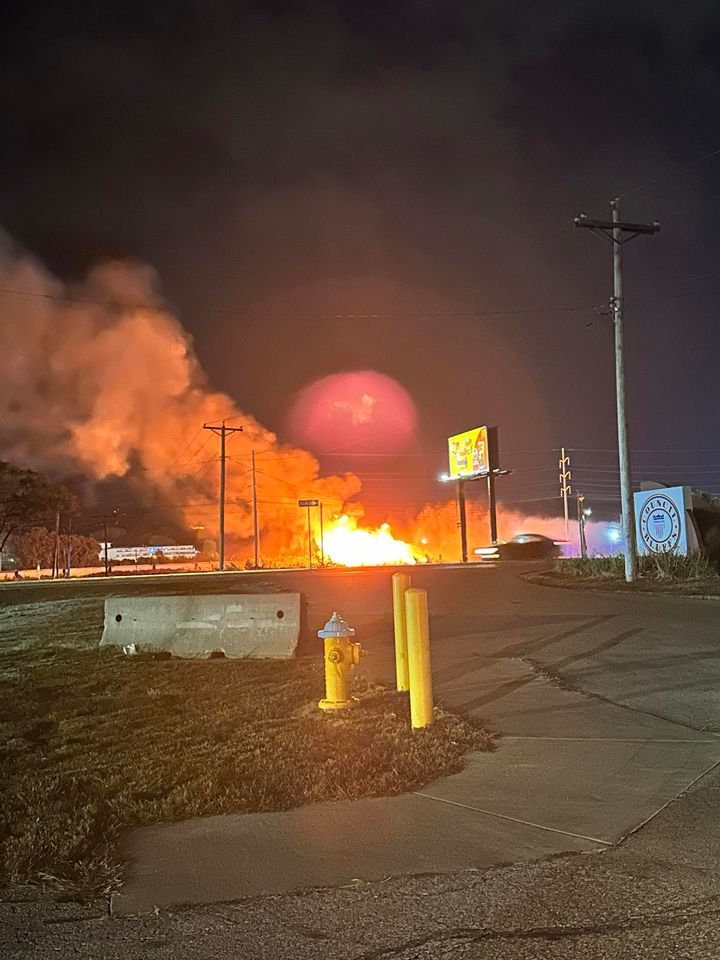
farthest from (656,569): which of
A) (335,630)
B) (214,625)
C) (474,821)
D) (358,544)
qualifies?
(358,544)

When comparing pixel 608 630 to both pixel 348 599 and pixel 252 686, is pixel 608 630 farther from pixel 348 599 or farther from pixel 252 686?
pixel 348 599

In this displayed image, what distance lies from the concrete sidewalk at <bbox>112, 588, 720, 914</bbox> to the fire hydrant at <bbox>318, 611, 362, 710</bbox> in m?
1.43

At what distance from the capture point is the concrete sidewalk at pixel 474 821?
4.08 m

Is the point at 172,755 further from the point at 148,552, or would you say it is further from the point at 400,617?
the point at 148,552

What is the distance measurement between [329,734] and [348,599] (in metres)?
12.8

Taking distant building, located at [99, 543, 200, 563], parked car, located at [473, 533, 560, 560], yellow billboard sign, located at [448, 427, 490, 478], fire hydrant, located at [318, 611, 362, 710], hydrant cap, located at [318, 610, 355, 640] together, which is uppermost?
yellow billboard sign, located at [448, 427, 490, 478]

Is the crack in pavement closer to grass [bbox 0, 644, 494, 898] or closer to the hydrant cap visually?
grass [bbox 0, 644, 494, 898]

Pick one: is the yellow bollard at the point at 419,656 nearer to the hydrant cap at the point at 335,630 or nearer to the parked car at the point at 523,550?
the hydrant cap at the point at 335,630

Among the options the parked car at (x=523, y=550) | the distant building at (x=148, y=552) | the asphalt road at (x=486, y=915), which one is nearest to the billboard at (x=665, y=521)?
the asphalt road at (x=486, y=915)

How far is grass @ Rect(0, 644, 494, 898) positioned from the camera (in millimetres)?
4566

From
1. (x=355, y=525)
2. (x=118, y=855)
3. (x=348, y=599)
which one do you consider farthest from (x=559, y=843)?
(x=355, y=525)

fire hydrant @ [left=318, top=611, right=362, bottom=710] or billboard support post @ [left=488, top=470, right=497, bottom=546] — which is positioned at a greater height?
billboard support post @ [left=488, top=470, right=497, bottom=546]

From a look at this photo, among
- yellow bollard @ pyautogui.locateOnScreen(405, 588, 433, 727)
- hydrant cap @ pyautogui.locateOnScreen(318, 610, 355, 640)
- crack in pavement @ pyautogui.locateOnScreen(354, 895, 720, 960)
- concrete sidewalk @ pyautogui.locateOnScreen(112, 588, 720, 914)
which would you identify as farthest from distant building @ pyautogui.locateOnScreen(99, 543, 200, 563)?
crack in pavement @ pyautogui.locateOnScreen(354, 895, 720, 960)

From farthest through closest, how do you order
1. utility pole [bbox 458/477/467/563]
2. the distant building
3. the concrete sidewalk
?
the distant building
utility pole [bbox 458/477/467/563]
the concrete sidewalk
